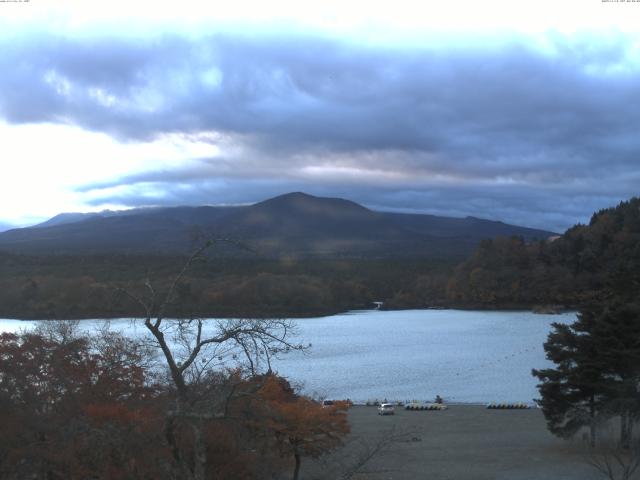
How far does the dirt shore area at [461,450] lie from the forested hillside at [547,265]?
65926mm

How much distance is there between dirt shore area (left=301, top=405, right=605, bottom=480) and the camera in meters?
19.2

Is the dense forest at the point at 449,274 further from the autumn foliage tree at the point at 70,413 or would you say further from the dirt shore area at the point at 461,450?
the autumn foliage tree at the point at 70,413

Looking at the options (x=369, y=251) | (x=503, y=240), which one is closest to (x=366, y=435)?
(x=503, y=240)

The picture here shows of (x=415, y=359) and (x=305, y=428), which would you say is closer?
(x=305, y=428)

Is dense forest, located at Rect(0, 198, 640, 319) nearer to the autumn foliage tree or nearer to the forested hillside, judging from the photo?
the forested hillside

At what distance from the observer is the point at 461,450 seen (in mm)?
23422

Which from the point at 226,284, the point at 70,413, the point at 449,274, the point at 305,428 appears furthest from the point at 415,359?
the point at 449,274

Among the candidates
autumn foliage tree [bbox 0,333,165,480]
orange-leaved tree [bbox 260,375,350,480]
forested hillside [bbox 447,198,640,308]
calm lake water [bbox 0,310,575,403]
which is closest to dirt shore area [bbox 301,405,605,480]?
orange-leaved tree [bbox 260,375,350,480]

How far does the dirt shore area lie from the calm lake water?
18.6 feet

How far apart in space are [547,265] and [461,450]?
267ft

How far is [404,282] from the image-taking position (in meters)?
112

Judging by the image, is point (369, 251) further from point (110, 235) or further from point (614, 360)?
point (614, 360)

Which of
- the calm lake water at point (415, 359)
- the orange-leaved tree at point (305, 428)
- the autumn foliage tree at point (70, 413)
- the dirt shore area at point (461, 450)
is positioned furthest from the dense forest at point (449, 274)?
the autumn foliage tree at point (70, 413)

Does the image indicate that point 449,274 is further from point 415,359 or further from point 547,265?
point 415,359
